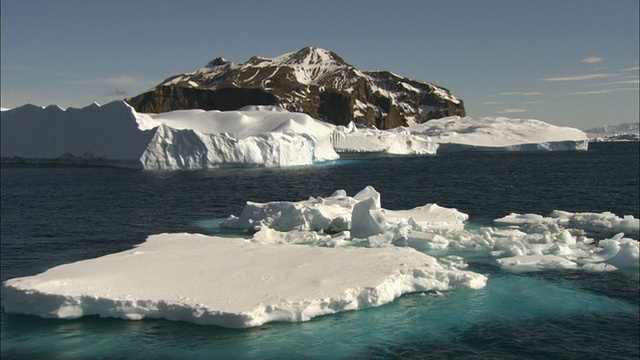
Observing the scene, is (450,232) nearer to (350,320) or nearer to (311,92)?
(350,320)

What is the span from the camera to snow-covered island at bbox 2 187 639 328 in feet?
41.2

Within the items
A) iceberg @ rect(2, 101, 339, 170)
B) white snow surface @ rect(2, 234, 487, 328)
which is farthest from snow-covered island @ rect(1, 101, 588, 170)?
white snow surface @ rect(2, 234, 487, 328)

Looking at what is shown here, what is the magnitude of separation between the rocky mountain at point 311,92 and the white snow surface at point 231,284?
11139cm

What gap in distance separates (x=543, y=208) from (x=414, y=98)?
135m

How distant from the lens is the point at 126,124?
54781 mm

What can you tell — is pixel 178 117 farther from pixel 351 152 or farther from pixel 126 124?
pixel 351 152

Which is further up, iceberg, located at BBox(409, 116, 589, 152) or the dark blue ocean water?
iceberg, located at BBox(409, 116, 589, 152)

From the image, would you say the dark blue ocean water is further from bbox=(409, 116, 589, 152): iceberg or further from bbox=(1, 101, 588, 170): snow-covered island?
bbox=(409, 116, 589, 152): iceberg

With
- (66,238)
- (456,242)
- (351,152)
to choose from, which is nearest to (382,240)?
(456,242)

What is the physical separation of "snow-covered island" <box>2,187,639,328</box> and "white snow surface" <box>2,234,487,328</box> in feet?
0.08

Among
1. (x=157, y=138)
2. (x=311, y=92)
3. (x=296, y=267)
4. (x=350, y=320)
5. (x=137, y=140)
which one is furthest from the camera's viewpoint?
(x=311, y=92)

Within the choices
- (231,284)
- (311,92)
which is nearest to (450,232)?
(231,284)

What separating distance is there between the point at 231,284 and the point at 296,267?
6.85 ft

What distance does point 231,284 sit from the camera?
13.7 metres
